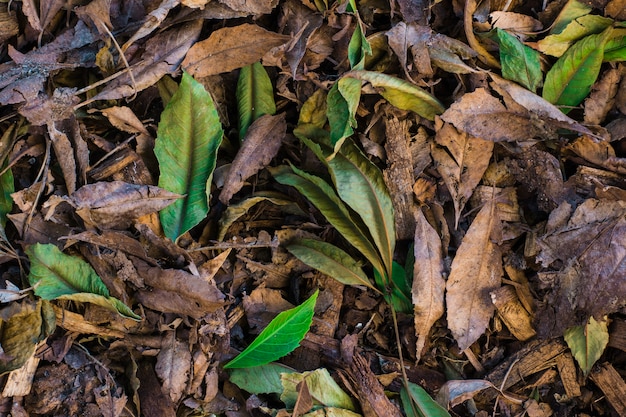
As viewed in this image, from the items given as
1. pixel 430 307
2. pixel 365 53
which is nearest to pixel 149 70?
pixel 365 53

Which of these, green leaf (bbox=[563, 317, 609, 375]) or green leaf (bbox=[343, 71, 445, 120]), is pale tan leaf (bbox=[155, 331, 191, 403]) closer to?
green leaf (bbox=[343, 71, 445, 120])

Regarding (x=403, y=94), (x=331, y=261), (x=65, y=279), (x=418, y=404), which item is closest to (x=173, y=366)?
(x=65, y=279)

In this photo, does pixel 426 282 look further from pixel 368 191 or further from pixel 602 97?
pixel 602 97

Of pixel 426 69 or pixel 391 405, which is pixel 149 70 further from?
pixel 391 405

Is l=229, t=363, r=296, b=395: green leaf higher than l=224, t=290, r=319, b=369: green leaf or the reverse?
the reverse

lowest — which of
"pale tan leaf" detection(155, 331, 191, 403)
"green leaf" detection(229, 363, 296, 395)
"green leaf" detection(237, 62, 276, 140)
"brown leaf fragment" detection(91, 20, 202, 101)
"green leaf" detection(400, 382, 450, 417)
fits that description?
"green leaf" detection(400, 382, 450, 417)

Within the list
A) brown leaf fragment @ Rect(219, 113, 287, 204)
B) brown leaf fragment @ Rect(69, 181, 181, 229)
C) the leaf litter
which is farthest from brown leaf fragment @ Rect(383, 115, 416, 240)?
brown leaf fragment @ Rect(69, 181, 181, 229)

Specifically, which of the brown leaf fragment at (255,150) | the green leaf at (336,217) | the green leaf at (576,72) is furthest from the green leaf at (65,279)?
the green leaf at (576,72)
